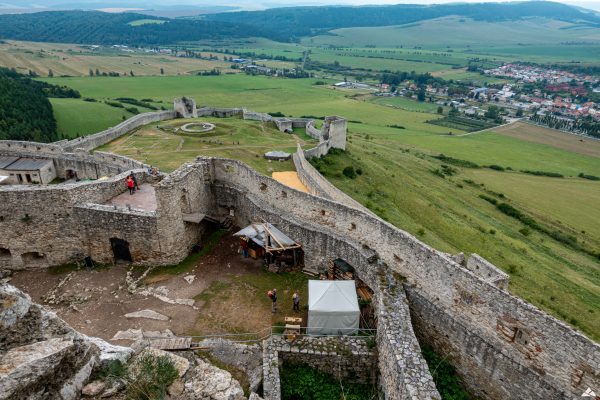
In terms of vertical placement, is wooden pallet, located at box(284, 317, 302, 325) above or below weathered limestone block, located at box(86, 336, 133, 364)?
below

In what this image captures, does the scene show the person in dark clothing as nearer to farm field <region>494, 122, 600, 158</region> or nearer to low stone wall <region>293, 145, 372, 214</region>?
low stone wall <region>293, 145, 372, 214</region>

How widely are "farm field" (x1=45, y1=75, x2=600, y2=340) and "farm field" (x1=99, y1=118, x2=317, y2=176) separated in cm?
18

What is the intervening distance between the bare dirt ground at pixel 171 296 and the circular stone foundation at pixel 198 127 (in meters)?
23.9

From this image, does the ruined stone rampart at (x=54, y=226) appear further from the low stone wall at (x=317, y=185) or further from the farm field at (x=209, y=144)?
the low stone wall at (x=317, y=185)

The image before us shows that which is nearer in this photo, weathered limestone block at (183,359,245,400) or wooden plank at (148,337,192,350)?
weathered limestone block at (183,359,245,400)

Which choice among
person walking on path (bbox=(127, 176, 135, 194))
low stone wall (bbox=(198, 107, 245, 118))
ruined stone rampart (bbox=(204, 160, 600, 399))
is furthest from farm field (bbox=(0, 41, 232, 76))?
ruined stone rampart (bbox=(204, 160, 600, 399))

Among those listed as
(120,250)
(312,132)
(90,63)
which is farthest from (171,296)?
(90,63)

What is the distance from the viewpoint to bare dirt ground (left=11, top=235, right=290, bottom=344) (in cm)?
1505

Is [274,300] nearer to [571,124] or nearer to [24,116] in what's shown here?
[24,116]

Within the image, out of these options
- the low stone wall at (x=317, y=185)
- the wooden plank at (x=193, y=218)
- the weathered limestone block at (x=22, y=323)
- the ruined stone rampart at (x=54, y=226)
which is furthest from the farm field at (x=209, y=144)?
the weathered limestone block at (x=22, y=323)

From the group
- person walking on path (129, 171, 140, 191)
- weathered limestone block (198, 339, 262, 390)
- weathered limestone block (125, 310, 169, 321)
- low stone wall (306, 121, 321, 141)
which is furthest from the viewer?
low stone wall (306, 121, 321, 141)

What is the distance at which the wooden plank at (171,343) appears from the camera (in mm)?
13055

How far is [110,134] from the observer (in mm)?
39344

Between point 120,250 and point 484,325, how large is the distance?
16064 mm
